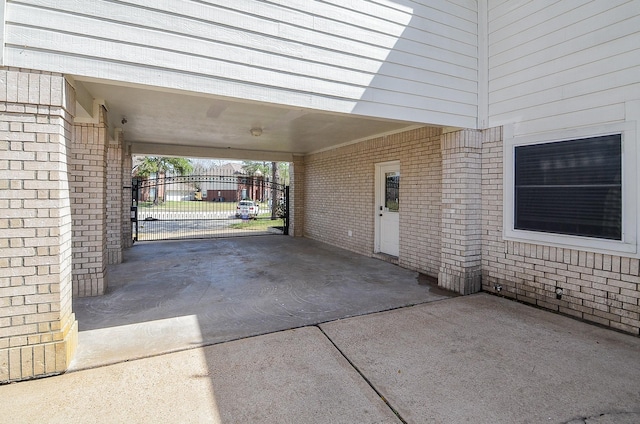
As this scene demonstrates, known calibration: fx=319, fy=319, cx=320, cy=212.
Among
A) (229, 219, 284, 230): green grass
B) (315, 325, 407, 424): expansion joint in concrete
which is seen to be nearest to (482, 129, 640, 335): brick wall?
(315, 325, 407, 424): expansion joint in concrete

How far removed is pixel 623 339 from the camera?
3.28 meters

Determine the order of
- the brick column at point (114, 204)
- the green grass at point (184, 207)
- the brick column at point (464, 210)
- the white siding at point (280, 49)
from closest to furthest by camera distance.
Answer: the white siding at point (280, 49)
the brick column at point (464, 210)
the brick column at point (114, 204)
the green grass at point (184, 207)

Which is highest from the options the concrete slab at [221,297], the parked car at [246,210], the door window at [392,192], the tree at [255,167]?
the tree at [255,167]

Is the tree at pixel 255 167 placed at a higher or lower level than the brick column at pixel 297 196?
higher

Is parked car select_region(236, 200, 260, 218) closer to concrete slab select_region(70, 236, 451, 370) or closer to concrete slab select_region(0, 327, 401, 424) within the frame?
concrete slab select_region(70, 236, 451, 370)

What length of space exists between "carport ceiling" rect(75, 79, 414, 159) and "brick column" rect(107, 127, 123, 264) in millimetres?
697

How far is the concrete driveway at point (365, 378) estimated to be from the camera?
7.07ft

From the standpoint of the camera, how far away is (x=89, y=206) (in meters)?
4.79

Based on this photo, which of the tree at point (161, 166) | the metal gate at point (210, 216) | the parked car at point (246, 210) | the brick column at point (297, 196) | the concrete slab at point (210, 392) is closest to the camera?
the concrete slab at point (210, 392)

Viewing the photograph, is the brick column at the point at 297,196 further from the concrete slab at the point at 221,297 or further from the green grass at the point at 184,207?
the green grass at the point at 184,207

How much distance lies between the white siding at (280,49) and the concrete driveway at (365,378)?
251 centimetres

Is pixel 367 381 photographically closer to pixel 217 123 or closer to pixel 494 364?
pixel 494 364

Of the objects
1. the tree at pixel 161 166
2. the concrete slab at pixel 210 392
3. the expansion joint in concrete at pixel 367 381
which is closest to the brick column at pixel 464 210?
the expansion joint in concrete at pixel 367 381

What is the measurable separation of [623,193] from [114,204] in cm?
829
